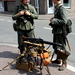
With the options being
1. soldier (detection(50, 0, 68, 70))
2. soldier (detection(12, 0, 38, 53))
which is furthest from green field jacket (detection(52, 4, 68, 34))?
soldier (detection(12, 0, 38, 53))

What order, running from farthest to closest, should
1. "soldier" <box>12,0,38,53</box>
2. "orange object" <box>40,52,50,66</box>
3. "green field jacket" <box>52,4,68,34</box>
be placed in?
"soldier" <box>12,0,38,53</box> < "green field jacket" <box>52,4,68,34</box> < "orange object" <box>40,52,50,66</box>

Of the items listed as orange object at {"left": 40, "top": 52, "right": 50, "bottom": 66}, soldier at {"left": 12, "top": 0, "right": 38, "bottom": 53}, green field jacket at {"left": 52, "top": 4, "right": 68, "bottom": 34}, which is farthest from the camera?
soldier at {"left": 12, "top": 0, "right": 38, "bottom": 53}

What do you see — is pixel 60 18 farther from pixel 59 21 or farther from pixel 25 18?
pixel 25 18

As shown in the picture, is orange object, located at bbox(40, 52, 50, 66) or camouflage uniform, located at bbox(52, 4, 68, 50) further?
camouflage uniform, located at bbox(52, 4, 68, 50)

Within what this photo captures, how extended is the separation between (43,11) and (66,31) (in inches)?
722

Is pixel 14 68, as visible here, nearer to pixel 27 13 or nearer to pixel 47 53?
pixel 47 53

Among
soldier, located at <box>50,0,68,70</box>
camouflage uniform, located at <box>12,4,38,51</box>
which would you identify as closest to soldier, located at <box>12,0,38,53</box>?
camouflage uniform, located at <box>12,4,38,51</box>

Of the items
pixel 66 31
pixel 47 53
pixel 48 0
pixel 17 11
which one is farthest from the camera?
pixel 48 0

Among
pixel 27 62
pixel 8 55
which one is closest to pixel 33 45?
pixel 27 62

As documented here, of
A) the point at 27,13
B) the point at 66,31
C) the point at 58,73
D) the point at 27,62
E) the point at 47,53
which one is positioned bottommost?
the point at 58,73

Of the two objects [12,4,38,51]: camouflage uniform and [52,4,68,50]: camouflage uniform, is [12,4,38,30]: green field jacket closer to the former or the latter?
[12,4,38,51]: camouflage uniform

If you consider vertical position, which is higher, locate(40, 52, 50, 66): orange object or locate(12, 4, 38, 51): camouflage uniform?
locate(12, 4, 38, 51): camouflage uniform

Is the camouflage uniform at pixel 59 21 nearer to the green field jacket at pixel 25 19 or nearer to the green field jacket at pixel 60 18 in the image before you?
the green field jacket at pixel 60 18

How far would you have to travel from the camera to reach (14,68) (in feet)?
16.3
